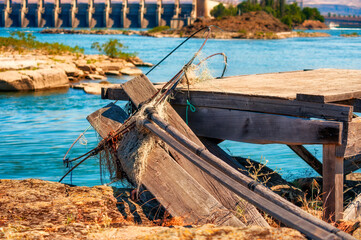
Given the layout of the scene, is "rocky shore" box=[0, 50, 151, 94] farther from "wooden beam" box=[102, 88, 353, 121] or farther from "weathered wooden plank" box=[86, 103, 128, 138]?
"wooden beam" box=[102, 88, 353, 121]

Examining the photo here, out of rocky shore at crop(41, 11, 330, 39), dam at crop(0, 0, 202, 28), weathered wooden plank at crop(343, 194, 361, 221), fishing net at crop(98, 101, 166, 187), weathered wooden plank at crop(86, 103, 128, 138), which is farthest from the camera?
dam at crop(0, 0, 202, 28)

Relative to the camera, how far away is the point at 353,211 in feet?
14.8

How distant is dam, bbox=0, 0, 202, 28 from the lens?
14175 cm

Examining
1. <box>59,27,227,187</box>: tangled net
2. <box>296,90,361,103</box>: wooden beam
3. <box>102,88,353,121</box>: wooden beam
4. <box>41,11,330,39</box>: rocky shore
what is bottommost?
<box>41,11,330,39</box>: rocky shore

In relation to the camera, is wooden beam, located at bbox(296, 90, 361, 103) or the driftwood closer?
the driftwood

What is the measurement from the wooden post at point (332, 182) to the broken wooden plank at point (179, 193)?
0.99 meters

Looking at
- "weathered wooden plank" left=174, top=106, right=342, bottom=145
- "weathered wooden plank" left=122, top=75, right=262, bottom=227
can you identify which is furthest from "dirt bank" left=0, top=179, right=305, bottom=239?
"weathered wooden plank" left=174, top=106, right=342, bottom=145

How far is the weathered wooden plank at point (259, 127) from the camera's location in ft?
12.3

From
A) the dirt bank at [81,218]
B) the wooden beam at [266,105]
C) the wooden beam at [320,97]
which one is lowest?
the dirt bank at [81,218]

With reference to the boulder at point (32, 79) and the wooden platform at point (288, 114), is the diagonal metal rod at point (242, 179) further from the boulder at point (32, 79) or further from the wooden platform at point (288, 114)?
the boulder at point (32, 79)

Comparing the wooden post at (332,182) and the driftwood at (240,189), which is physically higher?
the driftwood at (240,189)

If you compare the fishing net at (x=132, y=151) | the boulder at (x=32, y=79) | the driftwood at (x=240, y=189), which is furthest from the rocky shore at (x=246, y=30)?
the driftwood at (x=240, y=189)

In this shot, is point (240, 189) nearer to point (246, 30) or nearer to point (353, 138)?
point (353, 138)

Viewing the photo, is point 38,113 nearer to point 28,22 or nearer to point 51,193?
point 51,193
